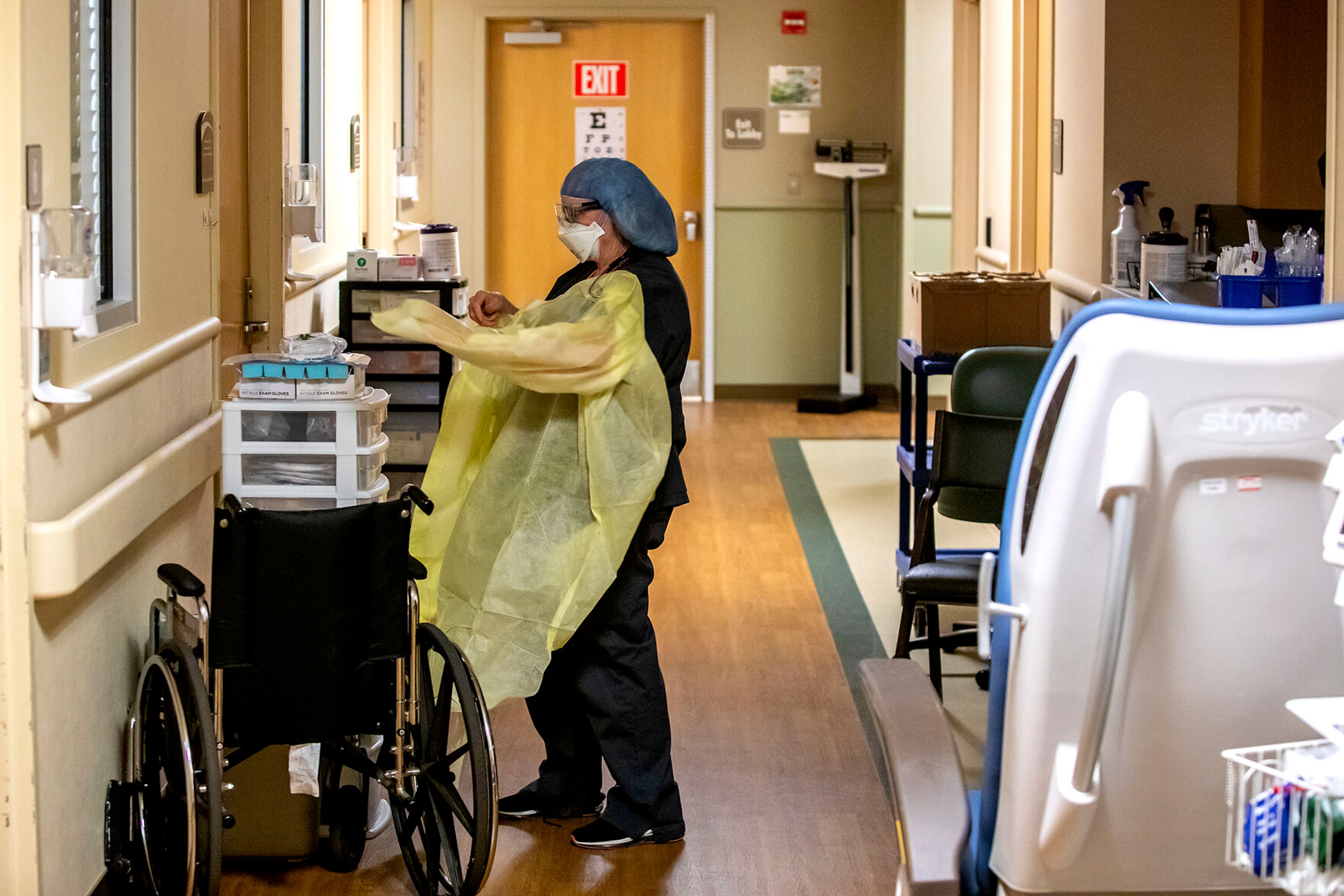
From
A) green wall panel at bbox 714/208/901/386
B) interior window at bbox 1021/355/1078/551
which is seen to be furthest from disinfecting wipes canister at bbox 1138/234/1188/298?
green wall panel at bbox 714/208/901/386

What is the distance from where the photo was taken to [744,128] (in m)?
8.42

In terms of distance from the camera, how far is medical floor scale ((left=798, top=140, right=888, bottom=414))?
817 cm

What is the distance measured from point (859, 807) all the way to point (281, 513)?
142cm

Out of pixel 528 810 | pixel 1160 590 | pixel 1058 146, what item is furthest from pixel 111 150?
pixel 1058 146

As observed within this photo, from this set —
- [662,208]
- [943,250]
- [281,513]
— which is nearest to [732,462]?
[943,250]

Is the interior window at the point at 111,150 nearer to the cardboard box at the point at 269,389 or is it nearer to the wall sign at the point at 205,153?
the cardboard box at the point at 269,389

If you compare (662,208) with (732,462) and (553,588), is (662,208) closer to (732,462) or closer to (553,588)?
(553,588)

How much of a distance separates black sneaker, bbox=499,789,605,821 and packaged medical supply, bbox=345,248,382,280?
81.0 inches

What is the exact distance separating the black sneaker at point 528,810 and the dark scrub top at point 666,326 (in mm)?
699

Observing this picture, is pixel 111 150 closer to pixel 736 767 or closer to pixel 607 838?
pixel 607 838

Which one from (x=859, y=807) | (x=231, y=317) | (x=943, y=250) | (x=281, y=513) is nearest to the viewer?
(x=281, y=513)

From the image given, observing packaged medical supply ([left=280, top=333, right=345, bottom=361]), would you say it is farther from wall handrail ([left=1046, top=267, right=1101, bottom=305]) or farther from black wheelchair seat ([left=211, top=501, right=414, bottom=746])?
wall handrail ([left=1046, top=267, right=1101, bottom=305])

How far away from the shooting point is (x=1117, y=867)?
1527 millimetres

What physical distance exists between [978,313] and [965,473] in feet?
3.02
